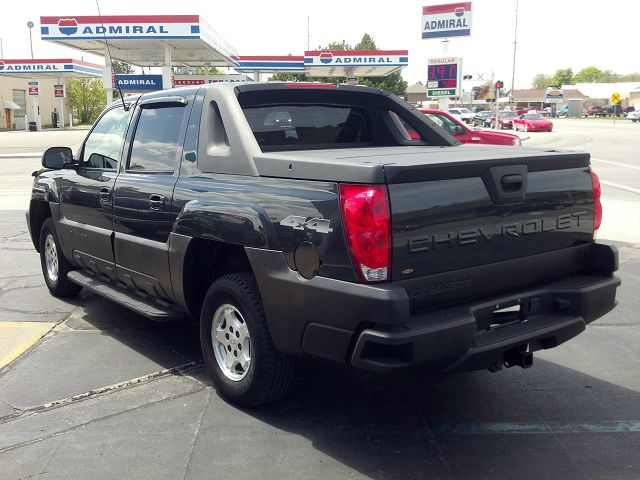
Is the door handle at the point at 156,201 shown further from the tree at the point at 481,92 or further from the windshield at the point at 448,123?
the tree at the point at 481,92

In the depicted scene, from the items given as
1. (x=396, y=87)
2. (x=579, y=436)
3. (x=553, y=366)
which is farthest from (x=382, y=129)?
(x=396, y=87)

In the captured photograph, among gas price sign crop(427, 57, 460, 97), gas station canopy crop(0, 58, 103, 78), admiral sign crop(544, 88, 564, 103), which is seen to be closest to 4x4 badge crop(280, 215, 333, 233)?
gas price sign crop(427, 57, 460, 97)

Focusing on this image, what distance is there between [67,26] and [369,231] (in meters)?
28.0

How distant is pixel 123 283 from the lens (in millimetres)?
5273

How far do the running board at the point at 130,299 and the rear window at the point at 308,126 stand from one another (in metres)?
1.34

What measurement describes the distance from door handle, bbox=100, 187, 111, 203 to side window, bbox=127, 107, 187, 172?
0.84 ft

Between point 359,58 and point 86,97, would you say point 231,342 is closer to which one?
point 359,58

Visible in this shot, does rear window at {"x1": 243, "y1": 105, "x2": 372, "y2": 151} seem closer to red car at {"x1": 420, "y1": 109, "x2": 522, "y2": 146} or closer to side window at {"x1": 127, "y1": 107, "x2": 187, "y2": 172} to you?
side window at {"x1": 127, "y1": 107, "x2": 187, "y2": 172}

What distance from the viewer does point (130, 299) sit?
16.8 ft

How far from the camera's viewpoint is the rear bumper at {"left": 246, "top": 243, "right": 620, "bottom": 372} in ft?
10.4

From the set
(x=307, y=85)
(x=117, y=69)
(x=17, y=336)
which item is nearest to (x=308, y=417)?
(x=307, y=85)

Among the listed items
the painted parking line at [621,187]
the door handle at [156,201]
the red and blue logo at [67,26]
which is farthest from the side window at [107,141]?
the red and blue logo at [67,26]

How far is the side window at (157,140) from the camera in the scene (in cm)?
471

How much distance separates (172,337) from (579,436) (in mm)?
3318
